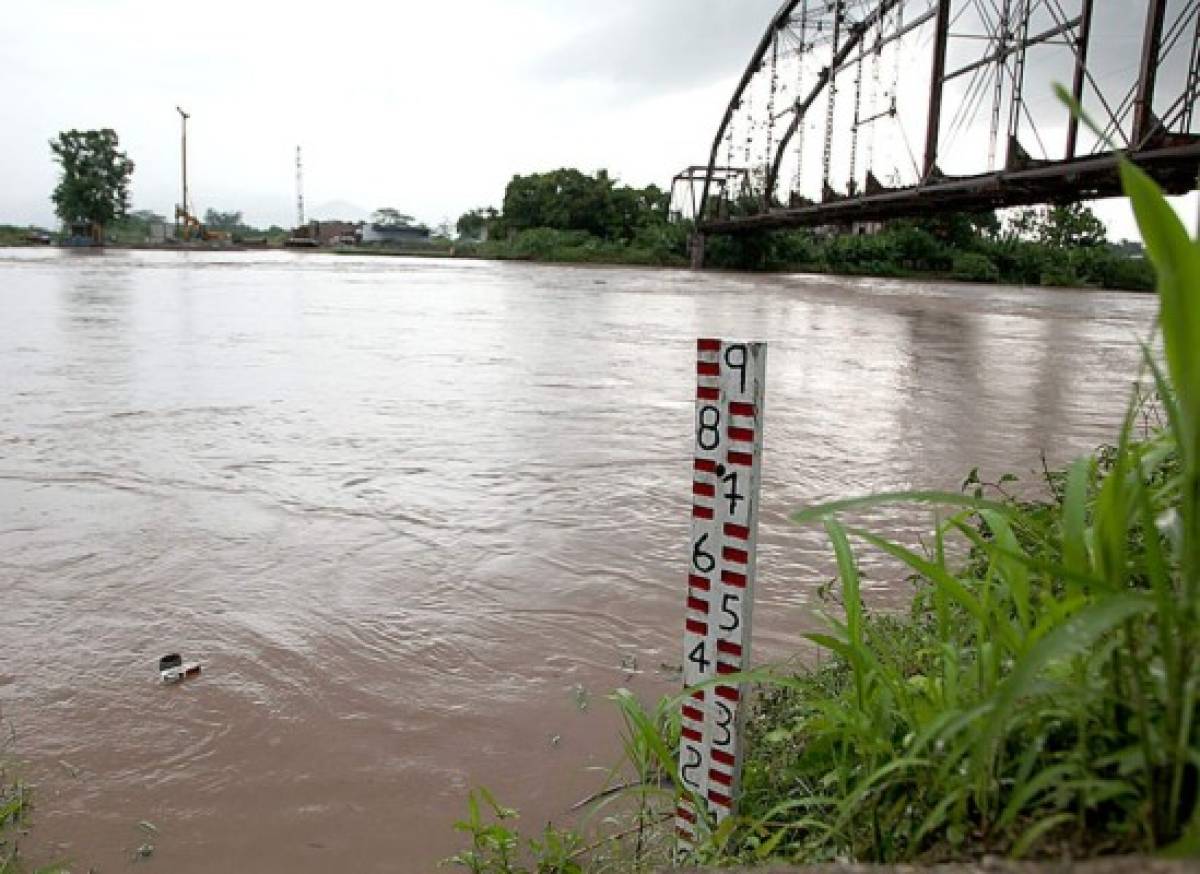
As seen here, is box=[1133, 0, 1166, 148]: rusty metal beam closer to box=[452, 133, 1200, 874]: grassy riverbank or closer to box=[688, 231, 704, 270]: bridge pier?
box=[452, 133, 1200, 874]: grassy riverbank

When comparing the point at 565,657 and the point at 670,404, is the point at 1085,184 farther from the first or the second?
the point at 565,657

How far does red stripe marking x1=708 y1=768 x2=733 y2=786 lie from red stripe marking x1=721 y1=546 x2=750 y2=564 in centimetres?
45

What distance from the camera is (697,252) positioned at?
53.1 meters

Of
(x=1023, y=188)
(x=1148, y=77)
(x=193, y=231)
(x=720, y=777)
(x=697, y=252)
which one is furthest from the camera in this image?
(x=193, y=231)

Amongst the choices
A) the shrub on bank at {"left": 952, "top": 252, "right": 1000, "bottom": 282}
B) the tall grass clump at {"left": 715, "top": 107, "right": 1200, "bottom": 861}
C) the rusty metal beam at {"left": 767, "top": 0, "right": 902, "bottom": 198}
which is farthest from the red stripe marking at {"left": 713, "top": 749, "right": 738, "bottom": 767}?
the shrub on bank at {"left": 952, "top": 252, "right": 1000, "bottom": 282}

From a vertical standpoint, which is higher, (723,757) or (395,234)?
(395,234)

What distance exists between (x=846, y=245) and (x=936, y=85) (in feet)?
115

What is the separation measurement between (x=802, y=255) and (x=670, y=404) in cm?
5118

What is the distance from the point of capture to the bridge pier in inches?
2084

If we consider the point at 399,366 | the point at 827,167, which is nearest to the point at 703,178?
the point at 827,167

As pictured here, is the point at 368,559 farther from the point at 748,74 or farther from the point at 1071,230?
the point at 1071,230

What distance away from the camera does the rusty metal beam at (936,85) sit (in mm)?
22625

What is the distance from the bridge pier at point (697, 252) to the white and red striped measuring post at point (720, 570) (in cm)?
5191

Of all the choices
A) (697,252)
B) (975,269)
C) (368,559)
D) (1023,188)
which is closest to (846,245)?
(975,269)
